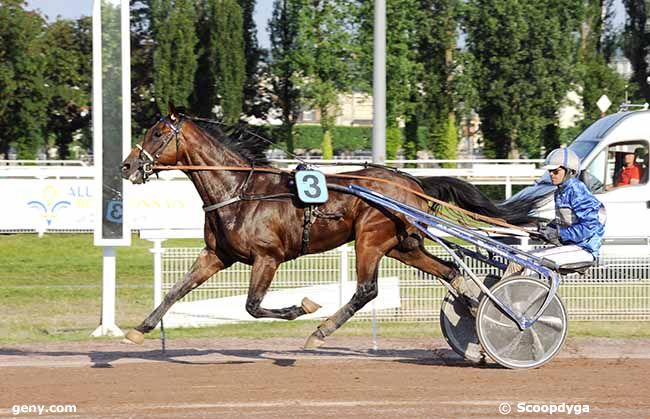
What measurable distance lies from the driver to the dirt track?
887 millimetres

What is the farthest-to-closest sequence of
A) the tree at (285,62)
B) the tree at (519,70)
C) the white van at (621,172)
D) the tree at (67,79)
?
1. the tree at (285,62)
2. the tree at (67,79)
3. the tree at (519,70)
4. the white van at (621,172)

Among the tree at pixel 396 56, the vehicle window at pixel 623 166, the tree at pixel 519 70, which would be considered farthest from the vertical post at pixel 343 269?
the tree at pixel 519 70

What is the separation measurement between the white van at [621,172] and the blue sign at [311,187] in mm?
7139

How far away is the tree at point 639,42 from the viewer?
42.8 meters

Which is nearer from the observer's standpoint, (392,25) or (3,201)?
(3,201)

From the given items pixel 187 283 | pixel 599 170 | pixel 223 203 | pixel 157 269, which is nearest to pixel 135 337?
pixel 187 283

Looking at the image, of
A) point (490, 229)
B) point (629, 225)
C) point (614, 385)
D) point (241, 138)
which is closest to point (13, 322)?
point (241, 138)

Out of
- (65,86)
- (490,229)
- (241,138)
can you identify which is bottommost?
(490,229)

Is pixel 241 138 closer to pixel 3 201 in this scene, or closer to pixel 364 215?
pixel 364 215

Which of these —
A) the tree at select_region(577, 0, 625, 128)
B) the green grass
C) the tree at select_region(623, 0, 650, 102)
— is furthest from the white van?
the tree at select_region(623, 0, 650, 102)

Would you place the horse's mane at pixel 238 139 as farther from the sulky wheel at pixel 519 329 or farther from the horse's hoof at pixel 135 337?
the sulky wheel at pixel 519 329

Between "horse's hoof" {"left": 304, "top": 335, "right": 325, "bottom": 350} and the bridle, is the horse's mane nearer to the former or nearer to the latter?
the bridle

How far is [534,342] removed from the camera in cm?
848

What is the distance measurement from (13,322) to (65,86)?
96.1 feet
